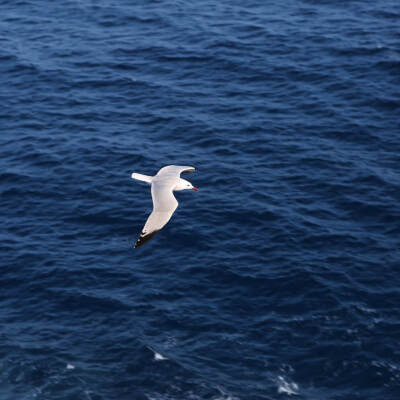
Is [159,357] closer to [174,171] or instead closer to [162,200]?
[174,171]

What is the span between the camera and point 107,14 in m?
98.3

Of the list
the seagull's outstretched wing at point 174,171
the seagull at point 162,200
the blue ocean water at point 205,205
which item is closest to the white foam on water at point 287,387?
the blue ocean water at point 205,205

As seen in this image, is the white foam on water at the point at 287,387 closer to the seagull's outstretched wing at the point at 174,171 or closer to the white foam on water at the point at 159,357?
the white foam on water at the point at 159,357

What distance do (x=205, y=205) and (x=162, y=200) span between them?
22.2 meters

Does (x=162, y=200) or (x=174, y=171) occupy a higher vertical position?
(x=162, y=200)

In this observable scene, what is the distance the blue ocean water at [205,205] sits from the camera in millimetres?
50281

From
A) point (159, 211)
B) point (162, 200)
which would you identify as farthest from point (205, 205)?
point (159, 211)

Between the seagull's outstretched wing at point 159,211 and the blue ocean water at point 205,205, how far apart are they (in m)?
13.2

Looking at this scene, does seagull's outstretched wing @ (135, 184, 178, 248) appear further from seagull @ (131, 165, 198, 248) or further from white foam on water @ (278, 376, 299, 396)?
white foam on water @ (278, 376, 299, 396)

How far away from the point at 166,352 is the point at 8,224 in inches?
777

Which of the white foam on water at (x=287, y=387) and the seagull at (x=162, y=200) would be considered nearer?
the seagull at (x=162, y=200)

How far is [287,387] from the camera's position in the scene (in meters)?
48.5

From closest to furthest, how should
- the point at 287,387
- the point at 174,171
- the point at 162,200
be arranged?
the point at 162,200 < the point at 174,171 < the point at 287,387

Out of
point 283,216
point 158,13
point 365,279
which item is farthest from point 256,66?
point 365,279
